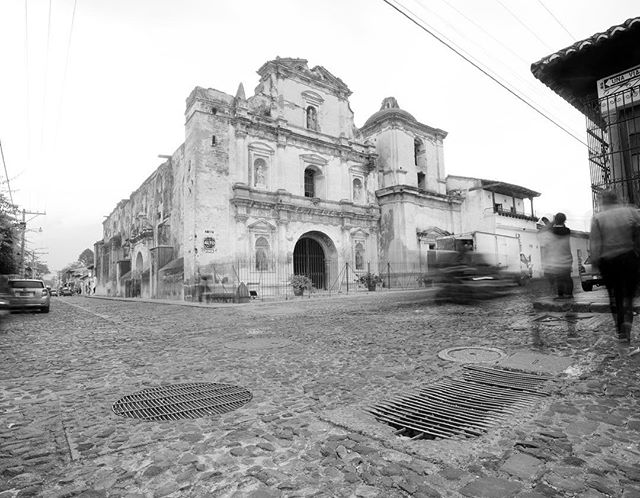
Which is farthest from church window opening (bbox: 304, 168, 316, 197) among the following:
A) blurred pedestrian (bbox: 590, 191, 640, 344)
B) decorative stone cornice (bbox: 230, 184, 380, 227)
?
blurred pedestrian (bbox: 590, 191, 640, 344)

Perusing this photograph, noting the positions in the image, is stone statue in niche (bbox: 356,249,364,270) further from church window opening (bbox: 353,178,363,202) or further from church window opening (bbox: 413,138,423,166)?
church window opening (bbox: 413,138,423,166)

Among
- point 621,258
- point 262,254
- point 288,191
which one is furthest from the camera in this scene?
point 288,191

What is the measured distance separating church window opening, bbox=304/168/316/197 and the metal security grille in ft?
67.9

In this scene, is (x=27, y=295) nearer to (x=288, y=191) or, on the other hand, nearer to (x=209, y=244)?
(x=209, y=244)

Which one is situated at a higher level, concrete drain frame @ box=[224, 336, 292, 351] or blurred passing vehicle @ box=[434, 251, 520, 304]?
blurred passing vehicle @ box=[434, 251, 520, 304]

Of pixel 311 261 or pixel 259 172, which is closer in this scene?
pixel 259 172

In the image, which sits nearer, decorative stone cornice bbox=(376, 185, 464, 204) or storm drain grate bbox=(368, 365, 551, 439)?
storm drain grate bbox=(368, 365, 551, 439)

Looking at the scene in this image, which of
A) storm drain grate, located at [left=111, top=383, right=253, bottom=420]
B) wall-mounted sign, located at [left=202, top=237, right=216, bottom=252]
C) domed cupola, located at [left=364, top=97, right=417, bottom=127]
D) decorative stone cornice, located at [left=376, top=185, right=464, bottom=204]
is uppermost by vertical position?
domed cupola, located at [left=364, top=97, right=417, bottom=127]

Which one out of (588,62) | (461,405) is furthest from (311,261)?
(461,405)

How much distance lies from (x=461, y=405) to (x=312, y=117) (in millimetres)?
26840

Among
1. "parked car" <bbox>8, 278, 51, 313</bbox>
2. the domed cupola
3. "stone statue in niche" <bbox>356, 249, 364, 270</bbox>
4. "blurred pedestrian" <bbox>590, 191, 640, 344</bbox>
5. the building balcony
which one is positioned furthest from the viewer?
the building balcony

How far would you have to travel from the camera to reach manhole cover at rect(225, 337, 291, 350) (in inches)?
221

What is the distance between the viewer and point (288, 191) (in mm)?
24500

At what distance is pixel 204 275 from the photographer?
799 inches
